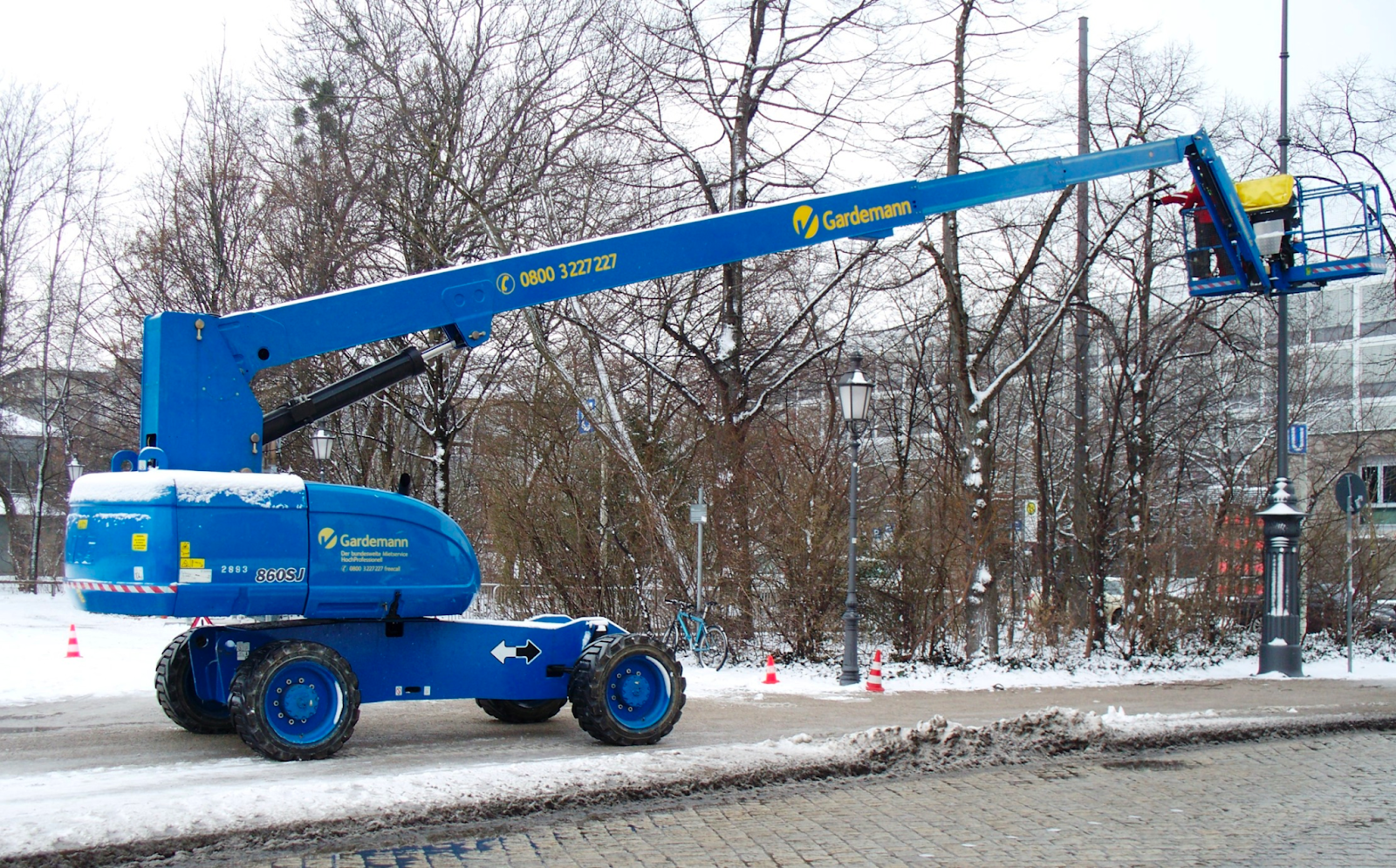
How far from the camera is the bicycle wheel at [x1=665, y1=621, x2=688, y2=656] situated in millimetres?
16734

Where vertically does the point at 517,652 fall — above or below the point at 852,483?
below

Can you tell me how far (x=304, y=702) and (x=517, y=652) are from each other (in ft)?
6.16

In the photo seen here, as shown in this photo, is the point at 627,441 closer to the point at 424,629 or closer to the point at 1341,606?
the point at 424,629

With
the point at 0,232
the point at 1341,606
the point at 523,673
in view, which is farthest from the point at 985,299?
the point at 0,232

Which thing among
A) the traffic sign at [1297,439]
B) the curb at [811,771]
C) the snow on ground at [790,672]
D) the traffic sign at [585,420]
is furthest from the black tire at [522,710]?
the traffic sign at [1297,439]

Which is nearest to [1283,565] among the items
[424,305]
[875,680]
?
[875,680]

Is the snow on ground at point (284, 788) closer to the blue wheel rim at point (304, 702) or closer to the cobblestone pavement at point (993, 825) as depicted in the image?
the blue wheel rim at point (304, 702)

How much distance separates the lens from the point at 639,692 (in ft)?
32.0

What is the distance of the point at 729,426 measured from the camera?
1766cm

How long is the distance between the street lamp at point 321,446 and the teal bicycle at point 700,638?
11.0m

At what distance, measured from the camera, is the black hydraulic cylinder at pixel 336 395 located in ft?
28.4

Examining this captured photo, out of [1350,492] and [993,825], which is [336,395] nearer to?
[993,825]

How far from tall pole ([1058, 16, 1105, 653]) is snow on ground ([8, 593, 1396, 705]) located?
145 cm

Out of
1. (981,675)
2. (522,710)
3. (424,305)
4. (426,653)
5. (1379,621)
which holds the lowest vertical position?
(981,675)
